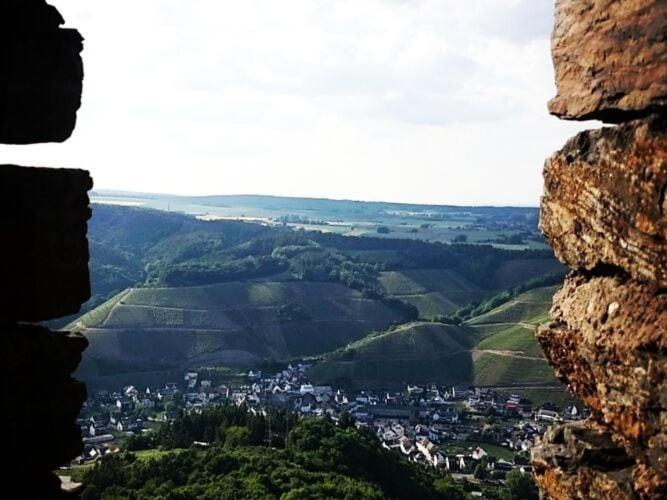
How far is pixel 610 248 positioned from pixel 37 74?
23.2 feet

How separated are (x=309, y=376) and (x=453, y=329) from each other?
27.8 m

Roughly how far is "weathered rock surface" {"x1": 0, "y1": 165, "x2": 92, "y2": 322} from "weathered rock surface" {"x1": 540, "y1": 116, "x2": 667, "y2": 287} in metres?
5.87

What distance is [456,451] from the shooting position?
86.8m

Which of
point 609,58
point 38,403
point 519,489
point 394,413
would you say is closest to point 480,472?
point 519,489

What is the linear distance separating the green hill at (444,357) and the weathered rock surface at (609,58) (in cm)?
10482

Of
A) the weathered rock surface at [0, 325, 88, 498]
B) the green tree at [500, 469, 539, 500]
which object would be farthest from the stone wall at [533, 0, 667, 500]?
the green tree at [500, 469, 539, 500]

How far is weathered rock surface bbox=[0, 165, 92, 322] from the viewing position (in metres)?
9.98

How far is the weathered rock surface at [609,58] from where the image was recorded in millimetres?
7906

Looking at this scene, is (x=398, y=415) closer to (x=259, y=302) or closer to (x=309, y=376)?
(x=309, y=376)

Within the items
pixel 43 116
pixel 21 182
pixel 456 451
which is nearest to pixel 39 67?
pixel 43 116

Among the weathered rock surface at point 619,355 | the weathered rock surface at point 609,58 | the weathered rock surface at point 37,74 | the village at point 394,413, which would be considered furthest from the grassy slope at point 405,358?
the weathered rock surface at point 609,58

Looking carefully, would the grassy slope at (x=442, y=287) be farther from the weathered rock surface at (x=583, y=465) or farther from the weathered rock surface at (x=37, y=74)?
the weathered rock surface at (x=583, y=465)

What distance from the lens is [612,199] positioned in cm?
837

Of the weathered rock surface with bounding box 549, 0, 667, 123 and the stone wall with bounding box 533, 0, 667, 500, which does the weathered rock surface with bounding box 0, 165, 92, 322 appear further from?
the weathered rock surface with bounding box 549, 0, 667, 123
